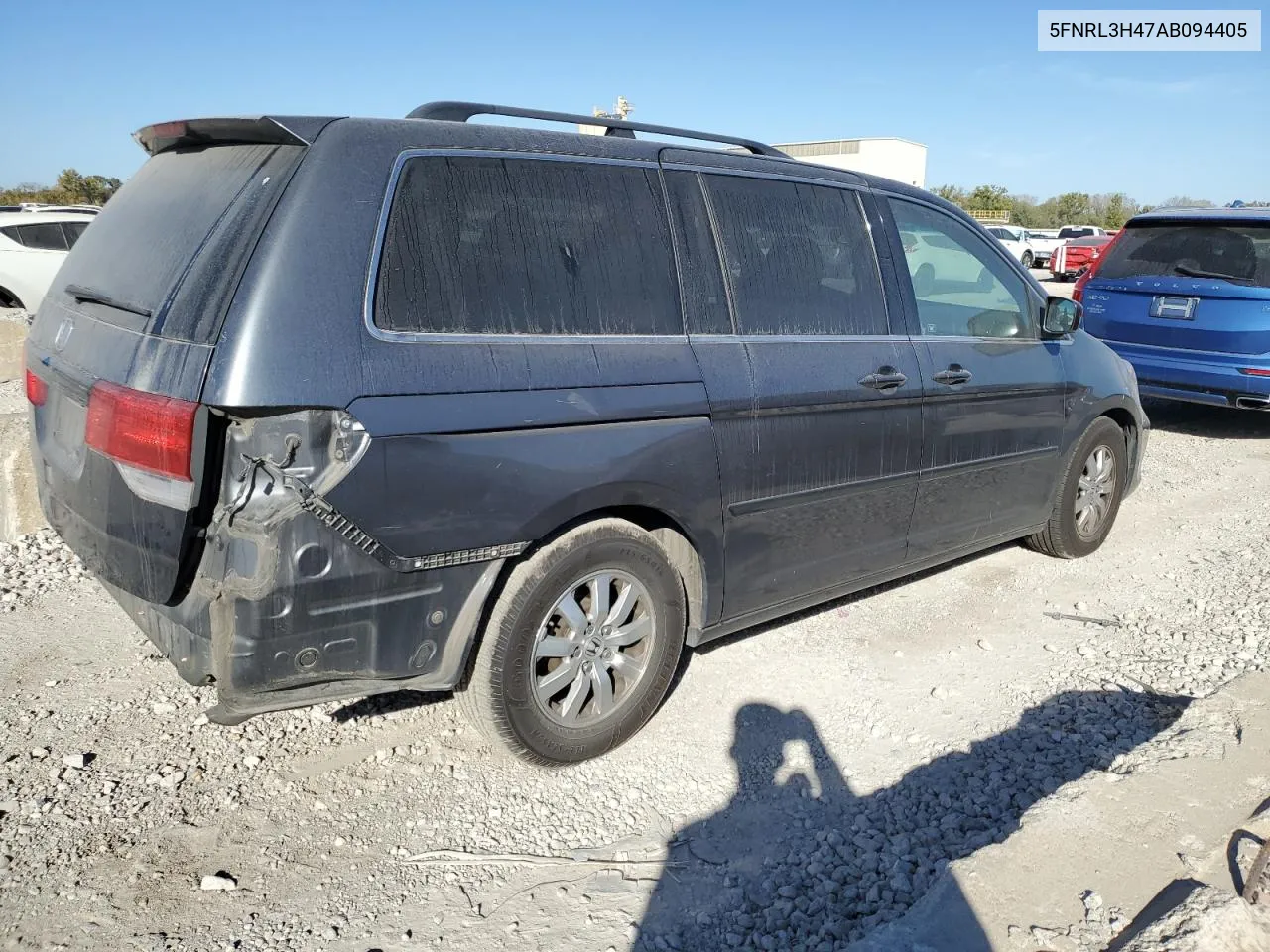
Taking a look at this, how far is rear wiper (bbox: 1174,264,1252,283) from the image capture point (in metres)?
7.69

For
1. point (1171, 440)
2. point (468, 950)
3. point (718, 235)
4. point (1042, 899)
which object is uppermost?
point (718, 235)

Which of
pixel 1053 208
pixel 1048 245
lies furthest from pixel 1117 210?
pixel 1048 245

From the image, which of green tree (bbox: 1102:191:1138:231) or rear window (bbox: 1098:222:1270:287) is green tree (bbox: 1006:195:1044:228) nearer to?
green tree (bbox: 1102:191:1138:231)

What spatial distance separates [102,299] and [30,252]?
1148 cm

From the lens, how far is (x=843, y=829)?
300 centimetres

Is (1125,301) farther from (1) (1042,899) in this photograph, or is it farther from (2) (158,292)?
(2) (158,292)

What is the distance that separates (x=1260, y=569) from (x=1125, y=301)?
3.72 metres

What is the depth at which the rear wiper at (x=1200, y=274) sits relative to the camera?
769cm

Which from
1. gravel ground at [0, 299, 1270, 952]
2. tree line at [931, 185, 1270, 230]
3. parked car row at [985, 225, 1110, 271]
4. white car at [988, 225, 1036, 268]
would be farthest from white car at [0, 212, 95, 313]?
tree line at [931, 185, 1270, 230]

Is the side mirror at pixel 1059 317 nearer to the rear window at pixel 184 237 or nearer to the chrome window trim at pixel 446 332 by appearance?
the chrome window trim at pixel 446 332

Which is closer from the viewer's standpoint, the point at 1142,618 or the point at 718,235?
the point at 718,235

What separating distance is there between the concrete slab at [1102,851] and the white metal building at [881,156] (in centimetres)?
3414

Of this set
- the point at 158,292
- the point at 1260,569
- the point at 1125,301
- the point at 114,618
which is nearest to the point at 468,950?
the point at 158,292

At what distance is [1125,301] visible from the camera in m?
8.32
